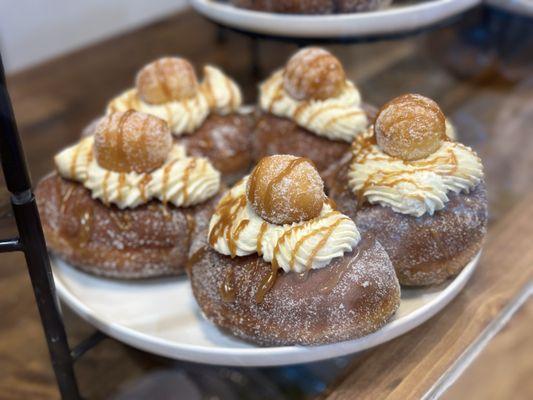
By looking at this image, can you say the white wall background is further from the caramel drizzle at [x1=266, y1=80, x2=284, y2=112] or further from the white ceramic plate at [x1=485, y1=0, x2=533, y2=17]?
the white ceramic plate at [x1=485, y1=0, x2=533, y2=17]

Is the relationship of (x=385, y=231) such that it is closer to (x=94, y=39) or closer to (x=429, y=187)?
(x=429, y=187)

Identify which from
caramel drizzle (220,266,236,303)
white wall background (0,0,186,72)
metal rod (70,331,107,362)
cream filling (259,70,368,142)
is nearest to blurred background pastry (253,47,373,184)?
cream filling (259,70,368,142)

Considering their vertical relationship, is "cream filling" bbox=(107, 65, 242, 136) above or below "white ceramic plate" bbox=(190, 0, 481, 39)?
below

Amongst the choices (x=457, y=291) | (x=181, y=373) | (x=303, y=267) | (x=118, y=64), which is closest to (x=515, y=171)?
(x=457, y=291)

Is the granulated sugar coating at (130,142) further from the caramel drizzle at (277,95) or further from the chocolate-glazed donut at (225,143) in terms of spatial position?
the caramel drizzle at (277,95)

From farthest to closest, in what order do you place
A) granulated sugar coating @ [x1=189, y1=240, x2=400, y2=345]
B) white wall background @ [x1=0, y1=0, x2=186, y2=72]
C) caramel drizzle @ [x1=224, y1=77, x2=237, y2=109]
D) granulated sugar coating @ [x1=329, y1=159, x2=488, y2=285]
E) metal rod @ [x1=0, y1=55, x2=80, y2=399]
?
white wall background @ [x1=0, y1=0, x2=186, y2=72] → caramel drizzle @ [x1=224, y1=77, x2=237, y2=109] → granulated sugar coating @ [x1=329, y1=159, x2=488, y2=285] → granulated sugar coating @ [x1=189, y1=240, x2=400, y2=345] → metal rod @ [x1=0, y1=55, x2=80, y2=399]

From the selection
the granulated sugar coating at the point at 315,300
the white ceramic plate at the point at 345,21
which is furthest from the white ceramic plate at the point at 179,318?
the white ceramic plate at the point at 345,21

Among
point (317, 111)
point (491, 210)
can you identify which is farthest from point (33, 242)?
point (491, 210)
